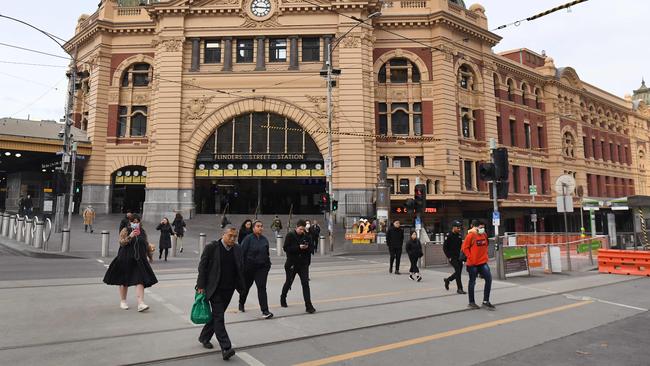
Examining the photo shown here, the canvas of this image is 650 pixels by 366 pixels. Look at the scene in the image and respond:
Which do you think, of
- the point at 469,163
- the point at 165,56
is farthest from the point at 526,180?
the point at 165,56

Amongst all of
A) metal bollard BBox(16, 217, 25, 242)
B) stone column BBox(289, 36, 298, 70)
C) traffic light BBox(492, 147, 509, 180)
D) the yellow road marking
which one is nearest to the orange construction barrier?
traffic light BBox(492, 147, 509, 180)

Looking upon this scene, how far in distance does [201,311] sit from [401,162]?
3093cm

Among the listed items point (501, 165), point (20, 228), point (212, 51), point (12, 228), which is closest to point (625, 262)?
point (501, 165)

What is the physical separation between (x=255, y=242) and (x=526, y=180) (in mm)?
39771

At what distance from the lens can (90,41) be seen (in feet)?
125

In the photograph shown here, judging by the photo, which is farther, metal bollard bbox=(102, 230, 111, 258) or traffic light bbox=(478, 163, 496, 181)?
metal bollard bbox=(102, 230, 111, 258)

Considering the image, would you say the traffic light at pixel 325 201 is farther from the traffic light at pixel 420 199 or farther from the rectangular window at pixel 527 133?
the rectangular window at pixel 527 133

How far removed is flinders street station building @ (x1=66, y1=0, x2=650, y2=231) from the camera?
3269cm

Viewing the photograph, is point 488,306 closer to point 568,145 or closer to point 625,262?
point 625,262

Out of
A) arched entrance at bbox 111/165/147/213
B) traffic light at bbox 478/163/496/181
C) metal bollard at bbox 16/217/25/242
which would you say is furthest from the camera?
arched entrance at bbox 111/165/147/213

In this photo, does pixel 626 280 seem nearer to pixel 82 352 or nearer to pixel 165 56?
pixel 82 352

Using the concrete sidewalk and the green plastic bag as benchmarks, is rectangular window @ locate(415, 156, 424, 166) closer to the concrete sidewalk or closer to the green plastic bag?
the concrete sidewalk

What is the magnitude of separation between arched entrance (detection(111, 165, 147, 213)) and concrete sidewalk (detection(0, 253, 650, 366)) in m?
26.5

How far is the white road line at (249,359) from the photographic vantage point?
16.8 feet
